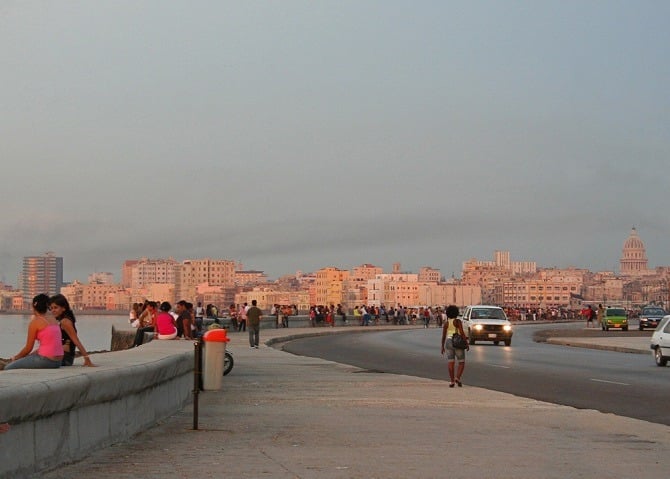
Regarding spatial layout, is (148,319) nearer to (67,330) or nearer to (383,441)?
(67,330)

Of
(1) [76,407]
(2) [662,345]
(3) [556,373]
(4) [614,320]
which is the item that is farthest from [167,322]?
(4) [614,320]

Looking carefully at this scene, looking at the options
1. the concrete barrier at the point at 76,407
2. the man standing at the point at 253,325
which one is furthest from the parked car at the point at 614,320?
the concrete barrier at the point at 76,407

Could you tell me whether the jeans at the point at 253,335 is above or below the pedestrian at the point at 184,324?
below

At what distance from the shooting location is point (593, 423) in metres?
17.4

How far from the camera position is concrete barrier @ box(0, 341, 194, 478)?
390 inches

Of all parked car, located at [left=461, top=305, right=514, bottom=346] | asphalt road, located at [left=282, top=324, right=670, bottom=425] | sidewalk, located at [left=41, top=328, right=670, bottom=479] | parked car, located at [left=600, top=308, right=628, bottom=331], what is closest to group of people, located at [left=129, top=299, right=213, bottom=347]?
sidewalk, located at [left=41, top=328, right=670, bottom=479]

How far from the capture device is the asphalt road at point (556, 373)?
2205cm

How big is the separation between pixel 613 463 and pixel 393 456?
7.07ft

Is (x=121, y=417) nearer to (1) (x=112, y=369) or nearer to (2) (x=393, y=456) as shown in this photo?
Result: (1) (x=112, y=369)

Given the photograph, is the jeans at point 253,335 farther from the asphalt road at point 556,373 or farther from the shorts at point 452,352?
the shorts at point 452,352

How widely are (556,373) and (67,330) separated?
1838 centimetres

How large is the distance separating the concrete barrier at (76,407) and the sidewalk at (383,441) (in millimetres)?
193

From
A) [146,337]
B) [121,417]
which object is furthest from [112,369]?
[146,337]

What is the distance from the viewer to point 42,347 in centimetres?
1379
